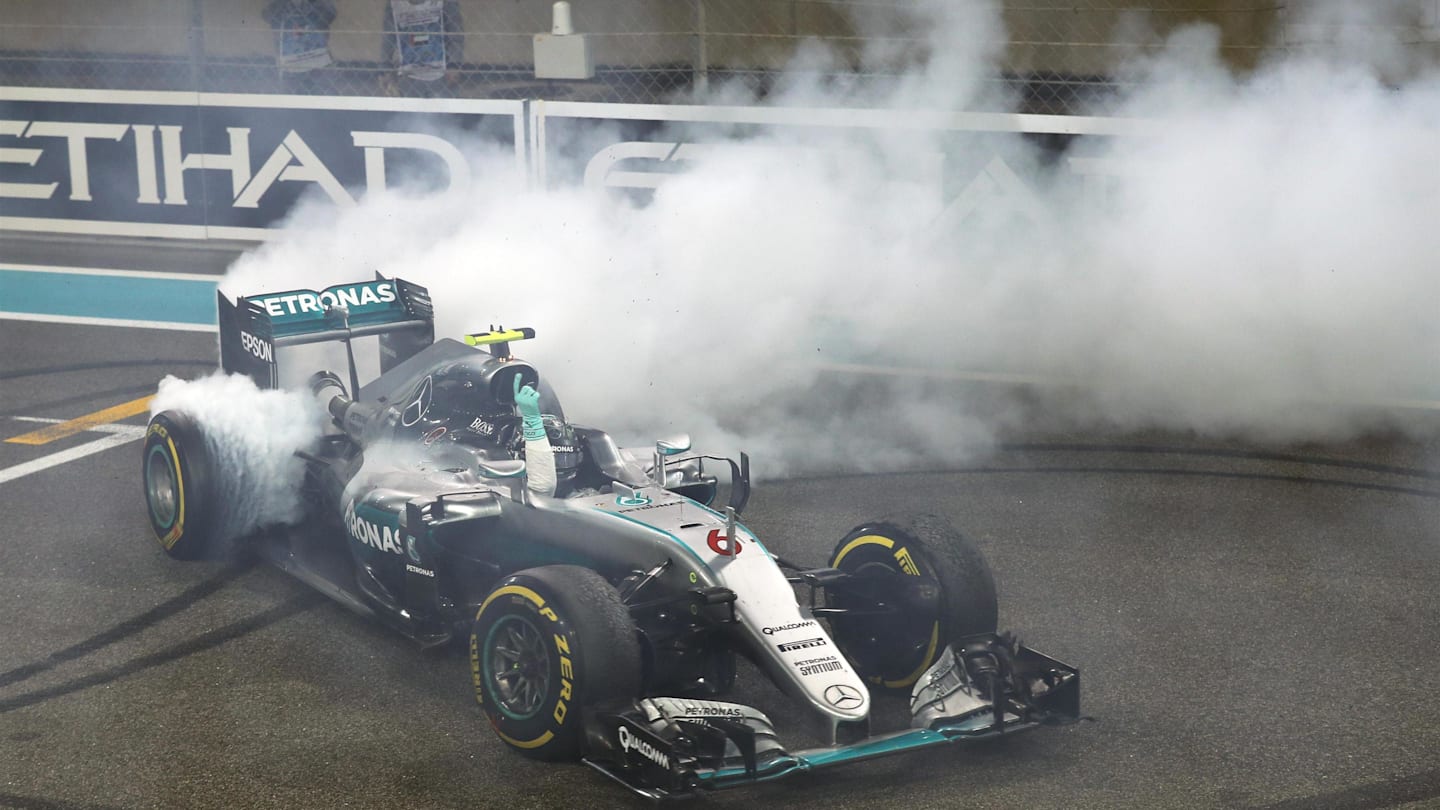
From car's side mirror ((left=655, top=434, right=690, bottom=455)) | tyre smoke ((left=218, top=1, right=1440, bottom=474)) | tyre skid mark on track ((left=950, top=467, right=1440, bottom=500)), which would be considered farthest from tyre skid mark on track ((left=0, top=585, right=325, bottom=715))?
tyre skid mark on track ((left=950, top=467, right=1440, bottom=500))

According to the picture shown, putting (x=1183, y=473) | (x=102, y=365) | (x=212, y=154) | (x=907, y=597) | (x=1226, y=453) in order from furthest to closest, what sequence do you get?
1. (x=212, y=154)
2. (x=102, y=365)
3. (x=1226, y=453)
4. (x=1183, y=473)
5. (x=907, y=597)

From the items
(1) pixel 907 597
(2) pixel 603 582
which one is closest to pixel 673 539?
(2) pixel 603 582

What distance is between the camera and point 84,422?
384 inches

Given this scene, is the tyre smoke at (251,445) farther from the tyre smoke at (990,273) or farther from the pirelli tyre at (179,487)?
the tyre smoke at (990,273)

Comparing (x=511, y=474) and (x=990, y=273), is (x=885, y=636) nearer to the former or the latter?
(x=511, y=474)

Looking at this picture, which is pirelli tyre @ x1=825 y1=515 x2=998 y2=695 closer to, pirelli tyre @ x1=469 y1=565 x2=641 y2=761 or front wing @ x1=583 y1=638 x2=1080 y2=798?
front wing @ x1=583 y1=638 x2=1080 y2=798

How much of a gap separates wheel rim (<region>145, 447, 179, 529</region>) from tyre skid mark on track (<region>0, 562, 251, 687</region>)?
1.28 ft

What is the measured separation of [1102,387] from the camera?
10.1 metres

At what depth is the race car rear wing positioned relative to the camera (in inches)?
303

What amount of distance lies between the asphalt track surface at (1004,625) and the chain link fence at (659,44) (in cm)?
373

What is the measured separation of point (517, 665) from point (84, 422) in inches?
208

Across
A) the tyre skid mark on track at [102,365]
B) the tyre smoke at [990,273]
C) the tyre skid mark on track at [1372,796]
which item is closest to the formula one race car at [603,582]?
the tyre skid mark on track at [1372,796]

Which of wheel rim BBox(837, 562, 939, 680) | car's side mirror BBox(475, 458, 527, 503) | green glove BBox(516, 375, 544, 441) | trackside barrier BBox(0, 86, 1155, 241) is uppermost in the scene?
trackside barrier BBox(0, 86, 1155, 241)

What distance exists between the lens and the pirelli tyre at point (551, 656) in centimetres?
523
